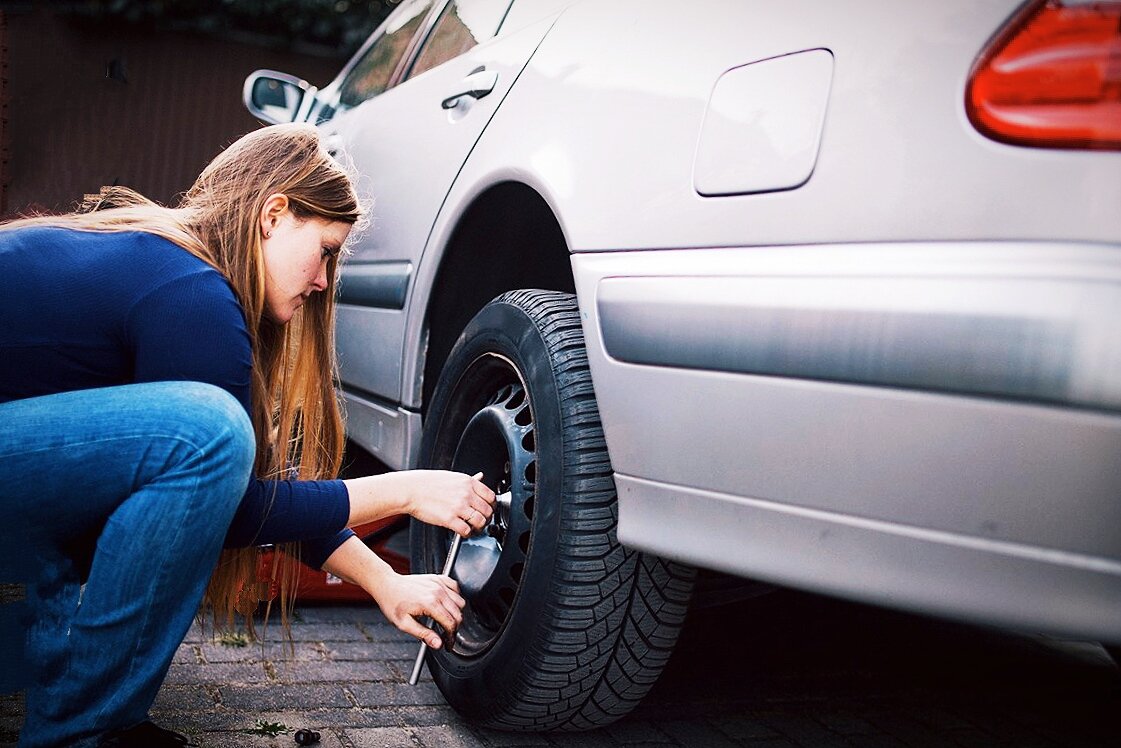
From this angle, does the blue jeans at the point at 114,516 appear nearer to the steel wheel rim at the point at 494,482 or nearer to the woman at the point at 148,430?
the woman at the point at 148,430

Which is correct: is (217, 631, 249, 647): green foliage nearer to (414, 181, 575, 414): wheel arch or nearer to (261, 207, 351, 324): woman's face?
(414, 181, 575, 414): wheel arch

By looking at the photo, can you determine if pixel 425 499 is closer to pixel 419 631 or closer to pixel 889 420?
pixel 419 631

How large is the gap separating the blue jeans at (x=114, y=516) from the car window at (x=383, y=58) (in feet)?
6.33

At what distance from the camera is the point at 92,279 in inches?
62.9

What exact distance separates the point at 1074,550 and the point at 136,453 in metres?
1.19

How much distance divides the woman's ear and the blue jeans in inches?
11.2

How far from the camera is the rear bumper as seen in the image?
1172 mm

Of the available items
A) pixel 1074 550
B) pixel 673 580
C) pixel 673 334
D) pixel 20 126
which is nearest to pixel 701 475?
pixel 673 334

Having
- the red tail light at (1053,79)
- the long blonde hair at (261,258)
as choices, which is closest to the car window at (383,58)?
the long blonde hair at (261,258)

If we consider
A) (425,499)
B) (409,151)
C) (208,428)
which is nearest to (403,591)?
(425,499)

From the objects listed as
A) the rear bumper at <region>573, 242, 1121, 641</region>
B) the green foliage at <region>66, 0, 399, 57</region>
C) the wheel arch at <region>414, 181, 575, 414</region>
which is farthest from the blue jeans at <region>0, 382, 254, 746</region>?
the green foliage at <region>66, 0, 399, 57</region>

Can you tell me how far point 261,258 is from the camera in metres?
1.72

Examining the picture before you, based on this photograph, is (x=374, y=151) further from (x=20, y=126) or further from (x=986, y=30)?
(x=20, y=126)

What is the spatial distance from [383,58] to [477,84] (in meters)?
1.35
